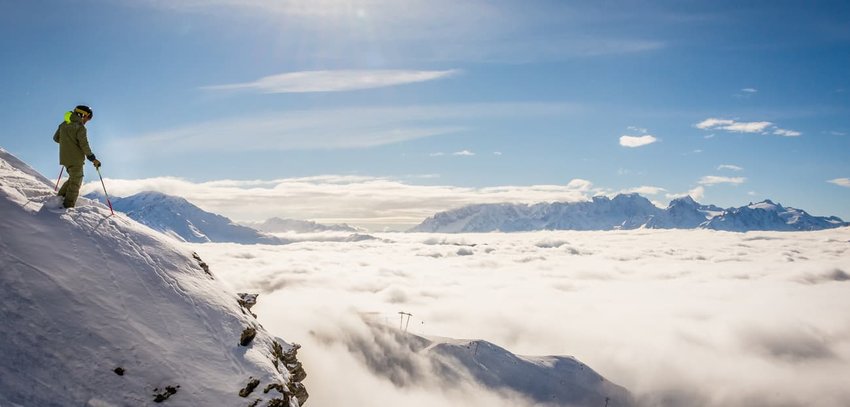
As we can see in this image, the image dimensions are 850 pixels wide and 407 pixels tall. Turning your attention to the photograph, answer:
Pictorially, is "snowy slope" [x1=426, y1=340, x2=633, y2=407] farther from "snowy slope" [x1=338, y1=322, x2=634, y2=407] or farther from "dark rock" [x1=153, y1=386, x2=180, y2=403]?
"dark rock" [x1=153, y1=386, x2=180, y2=403]

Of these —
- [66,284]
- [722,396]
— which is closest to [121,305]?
[66,284]

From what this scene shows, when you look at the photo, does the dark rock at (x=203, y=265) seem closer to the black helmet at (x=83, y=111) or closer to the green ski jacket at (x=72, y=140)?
the green ski jacket at (x=72, y=140)

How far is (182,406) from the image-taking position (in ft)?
53.9

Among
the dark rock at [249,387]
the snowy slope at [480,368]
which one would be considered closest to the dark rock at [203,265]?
the dark rock at [249,387]

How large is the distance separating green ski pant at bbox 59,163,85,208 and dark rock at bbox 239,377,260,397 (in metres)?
11.4

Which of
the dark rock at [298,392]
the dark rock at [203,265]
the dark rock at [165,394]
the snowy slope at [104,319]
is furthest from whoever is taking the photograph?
the dark rock at [203,265]

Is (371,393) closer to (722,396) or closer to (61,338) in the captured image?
(61,338)

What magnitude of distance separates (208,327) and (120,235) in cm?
626

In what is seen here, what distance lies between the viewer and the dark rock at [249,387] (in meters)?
18.3

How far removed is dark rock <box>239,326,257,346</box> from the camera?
21.0 metres

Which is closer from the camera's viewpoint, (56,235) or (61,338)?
(61,338)

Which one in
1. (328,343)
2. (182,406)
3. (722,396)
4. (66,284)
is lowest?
(722,396)

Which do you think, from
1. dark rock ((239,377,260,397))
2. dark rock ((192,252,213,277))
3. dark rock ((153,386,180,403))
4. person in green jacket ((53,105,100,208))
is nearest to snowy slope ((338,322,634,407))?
dark rock ((192,252,213,277))

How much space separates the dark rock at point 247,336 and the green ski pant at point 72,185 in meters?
9.62
